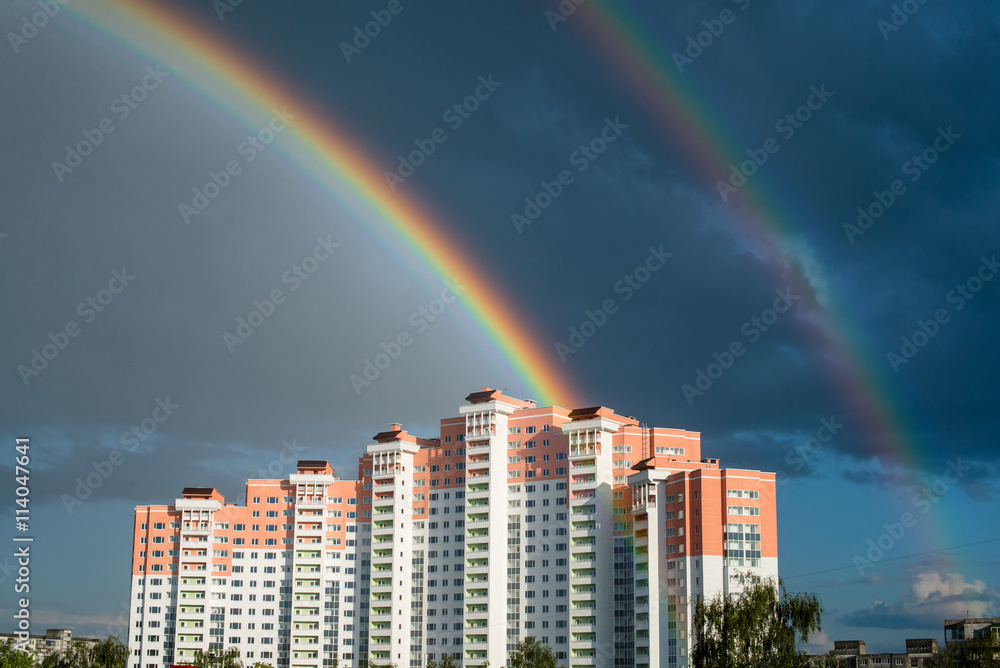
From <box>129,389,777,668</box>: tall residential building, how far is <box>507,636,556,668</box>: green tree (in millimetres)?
5553

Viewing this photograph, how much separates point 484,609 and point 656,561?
30500mm

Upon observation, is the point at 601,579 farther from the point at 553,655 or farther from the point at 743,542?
the point at 743,542

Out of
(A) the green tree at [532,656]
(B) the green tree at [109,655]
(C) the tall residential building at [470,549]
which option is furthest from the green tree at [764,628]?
(B) the green tree at [109,655]

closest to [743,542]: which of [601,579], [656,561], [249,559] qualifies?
[656,561]

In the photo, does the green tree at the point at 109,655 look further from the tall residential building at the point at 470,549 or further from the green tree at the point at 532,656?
the green tree at the point at 532,656

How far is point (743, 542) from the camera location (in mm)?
126625

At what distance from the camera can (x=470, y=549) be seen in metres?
157

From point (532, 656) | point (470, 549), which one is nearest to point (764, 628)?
point (532, 656)

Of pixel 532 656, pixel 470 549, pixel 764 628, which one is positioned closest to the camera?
pixel 764 628

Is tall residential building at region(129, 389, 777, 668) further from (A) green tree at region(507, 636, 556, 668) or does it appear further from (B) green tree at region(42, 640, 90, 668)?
(B) green tree at region(42, 640, 90, 668)

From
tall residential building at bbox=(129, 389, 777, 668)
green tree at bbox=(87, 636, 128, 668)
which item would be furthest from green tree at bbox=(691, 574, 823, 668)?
green tree at bbox=(87, 636, 128, 668)

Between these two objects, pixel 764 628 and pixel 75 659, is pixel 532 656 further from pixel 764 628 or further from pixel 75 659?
pixel 75 659

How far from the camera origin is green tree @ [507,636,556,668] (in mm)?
130750

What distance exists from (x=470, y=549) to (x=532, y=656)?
79.9ft
